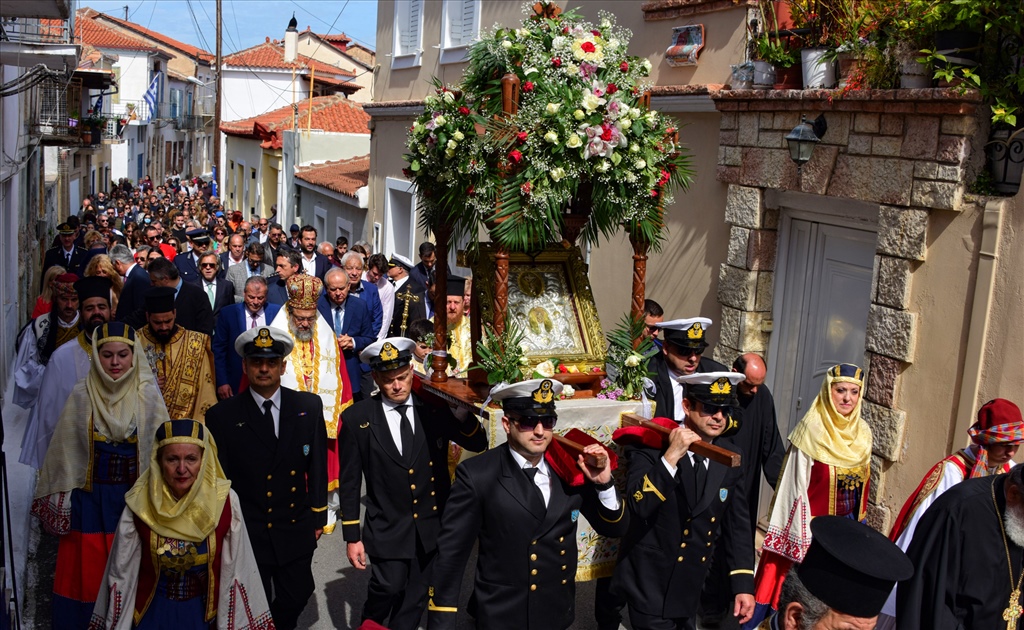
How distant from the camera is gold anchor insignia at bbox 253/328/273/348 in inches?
233

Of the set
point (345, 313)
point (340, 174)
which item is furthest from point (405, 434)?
point (340, 174)

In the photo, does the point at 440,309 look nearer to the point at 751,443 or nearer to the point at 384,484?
the point at 384,484

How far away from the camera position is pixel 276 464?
586 centimetres

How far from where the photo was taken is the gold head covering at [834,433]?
5.91m

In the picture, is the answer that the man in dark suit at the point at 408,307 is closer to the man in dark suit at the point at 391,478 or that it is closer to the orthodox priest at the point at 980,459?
the man in dark suit at the point at 391,478

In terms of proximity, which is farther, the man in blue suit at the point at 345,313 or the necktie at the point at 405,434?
the man in blue suit at the point at 345,313

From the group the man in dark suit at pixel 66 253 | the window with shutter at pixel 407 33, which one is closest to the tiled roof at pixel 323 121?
the window with shutter at pixel 407 33

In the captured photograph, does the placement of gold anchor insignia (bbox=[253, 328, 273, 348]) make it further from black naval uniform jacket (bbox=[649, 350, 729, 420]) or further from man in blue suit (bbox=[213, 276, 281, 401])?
black naval uniform jacket (bbox=[649, 350, 729, 420])

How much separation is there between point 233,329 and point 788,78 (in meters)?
4.53

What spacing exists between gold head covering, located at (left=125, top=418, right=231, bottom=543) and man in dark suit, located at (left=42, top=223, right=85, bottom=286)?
9.00 metres

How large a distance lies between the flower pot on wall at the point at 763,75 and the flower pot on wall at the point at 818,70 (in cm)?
40

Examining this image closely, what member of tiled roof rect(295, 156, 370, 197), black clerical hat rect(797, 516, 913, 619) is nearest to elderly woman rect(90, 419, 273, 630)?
black clerical hat rect(797, 516, 913, 619)

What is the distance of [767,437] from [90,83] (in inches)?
1091

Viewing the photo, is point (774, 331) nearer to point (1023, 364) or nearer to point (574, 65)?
point (1023, 364)
